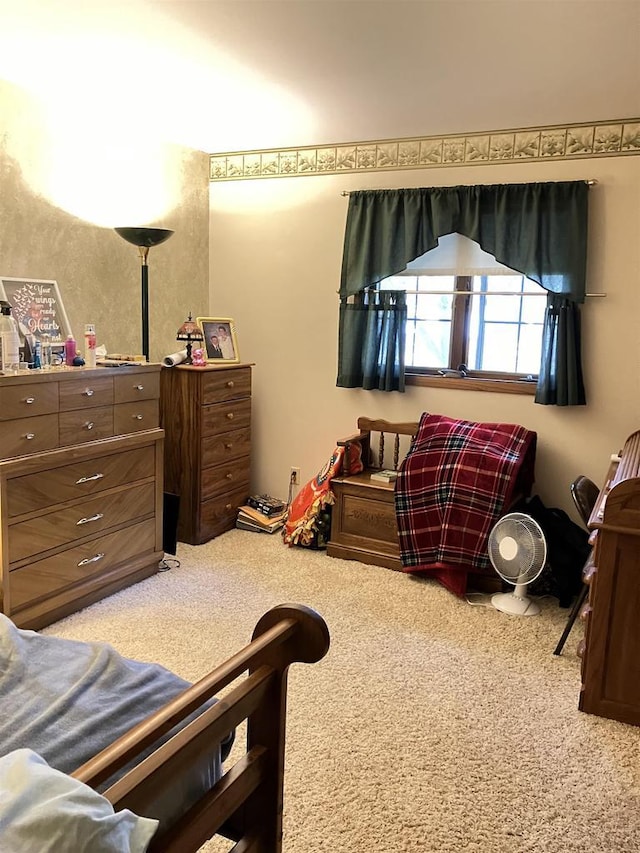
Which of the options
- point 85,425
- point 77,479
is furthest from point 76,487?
point 85,425

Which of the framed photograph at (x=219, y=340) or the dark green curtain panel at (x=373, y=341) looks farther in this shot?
the framed photograph at (x=219, y=340)

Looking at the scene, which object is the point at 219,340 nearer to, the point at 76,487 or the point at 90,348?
the point at 90,348

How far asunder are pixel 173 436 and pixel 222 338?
0.75 meters

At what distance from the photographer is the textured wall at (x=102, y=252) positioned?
336cm

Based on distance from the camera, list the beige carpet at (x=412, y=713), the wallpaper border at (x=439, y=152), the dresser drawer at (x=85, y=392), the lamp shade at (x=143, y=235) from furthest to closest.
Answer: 1. the lamp shade at (x=143, y=235)
2. the wallpaper border at (x=439, y=152)
3. the dresser drawer at (x=85, y=392)
4. the beige carpet at (x=412, y=713)

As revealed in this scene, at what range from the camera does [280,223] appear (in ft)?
15.1

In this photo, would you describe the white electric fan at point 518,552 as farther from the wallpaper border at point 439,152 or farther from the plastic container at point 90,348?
the plastic container at point 90,348

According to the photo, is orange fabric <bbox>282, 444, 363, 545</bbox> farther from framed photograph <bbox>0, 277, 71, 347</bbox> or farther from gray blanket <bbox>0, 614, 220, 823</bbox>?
gray blanket <bbox>0, 614, 220, 823</bbox>

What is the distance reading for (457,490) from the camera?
3658 millimetres

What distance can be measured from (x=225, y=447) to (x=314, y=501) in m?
0.67

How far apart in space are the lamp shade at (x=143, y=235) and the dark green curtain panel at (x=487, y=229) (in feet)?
3.79

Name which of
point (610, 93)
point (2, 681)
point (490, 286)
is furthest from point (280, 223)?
point (2, 681)

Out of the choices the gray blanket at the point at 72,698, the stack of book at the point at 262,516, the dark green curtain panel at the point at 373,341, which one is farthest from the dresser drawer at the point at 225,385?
the gray blanket at the point at 72,698

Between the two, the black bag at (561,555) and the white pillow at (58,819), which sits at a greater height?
the white pillow at (58,819)
